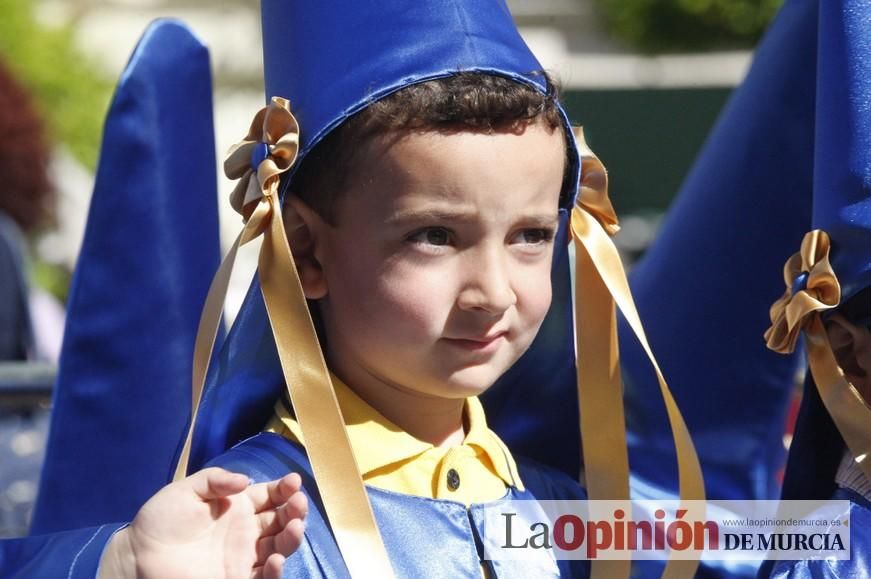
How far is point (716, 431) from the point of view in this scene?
2.28 metres

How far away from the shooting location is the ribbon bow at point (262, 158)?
5.46 feet

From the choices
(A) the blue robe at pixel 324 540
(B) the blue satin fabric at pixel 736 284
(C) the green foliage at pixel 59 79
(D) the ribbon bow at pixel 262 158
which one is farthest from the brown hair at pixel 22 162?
(C) the green foliage at pixel 59 79

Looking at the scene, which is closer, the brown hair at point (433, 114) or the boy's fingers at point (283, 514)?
the boy's fingers at point (283, 514)

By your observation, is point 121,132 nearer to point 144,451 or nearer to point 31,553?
point 144,451

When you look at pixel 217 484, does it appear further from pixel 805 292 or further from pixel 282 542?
pixel 805 292

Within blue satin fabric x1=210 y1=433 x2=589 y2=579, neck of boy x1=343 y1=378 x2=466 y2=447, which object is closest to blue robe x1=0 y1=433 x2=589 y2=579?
blue satin fabric x1=210 y1=433 x2=589 y2=579

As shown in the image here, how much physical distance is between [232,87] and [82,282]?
7.15m

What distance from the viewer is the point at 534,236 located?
172 cm

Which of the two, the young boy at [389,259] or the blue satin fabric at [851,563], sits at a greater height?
the young boy at [389,259]

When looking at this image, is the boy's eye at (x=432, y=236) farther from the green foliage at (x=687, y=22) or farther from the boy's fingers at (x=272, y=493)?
the green foliage at (x=687, y=22)

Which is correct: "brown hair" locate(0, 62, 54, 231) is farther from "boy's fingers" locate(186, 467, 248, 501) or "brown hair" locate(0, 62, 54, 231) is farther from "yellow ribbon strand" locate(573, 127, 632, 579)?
Result: "boy's fingers" locate(186, 467, 248, 501)

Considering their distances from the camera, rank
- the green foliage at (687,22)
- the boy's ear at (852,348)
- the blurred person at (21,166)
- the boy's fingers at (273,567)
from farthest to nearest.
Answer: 1. the green foliage at (687,22)
2. the blurred person at (21,166)
3. the boy's ear at (852,348)
4. the boy's fingers at (273,567)

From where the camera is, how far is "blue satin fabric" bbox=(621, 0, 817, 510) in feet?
7.14

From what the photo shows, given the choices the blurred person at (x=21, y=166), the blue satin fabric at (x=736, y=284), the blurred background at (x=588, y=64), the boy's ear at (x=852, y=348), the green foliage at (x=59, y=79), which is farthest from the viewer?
the blurred background at (x=588, y=64)
